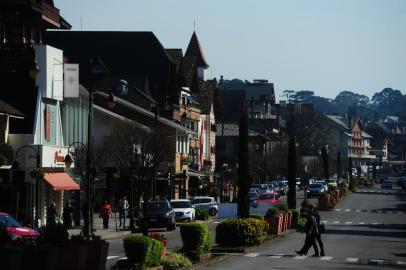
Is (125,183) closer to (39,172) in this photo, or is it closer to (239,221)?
(39,172)

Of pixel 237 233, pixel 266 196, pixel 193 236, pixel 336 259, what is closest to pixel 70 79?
pixel 237 233

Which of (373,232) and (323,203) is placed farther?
(323,203)

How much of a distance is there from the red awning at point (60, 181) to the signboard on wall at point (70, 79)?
15.1 ft

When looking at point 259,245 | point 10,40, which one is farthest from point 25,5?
point 259,245

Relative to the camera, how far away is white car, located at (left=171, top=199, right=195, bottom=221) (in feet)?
205

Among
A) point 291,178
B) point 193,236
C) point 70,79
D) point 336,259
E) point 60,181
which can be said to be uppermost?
point 70,79

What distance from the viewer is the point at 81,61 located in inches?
3720

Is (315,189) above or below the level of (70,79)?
below

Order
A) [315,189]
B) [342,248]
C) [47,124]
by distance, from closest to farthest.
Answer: [342,248] < [47,124] < [315,189]

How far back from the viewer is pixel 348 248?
4384cm

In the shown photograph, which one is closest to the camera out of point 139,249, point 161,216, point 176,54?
point 139,249

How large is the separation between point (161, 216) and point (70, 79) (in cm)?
922

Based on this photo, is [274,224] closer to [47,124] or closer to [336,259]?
[336,259]

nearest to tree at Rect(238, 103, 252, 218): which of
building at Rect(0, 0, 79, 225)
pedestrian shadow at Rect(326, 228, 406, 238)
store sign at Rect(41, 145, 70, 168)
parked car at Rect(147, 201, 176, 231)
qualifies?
building at Rect(0, 0, 79, 225)
